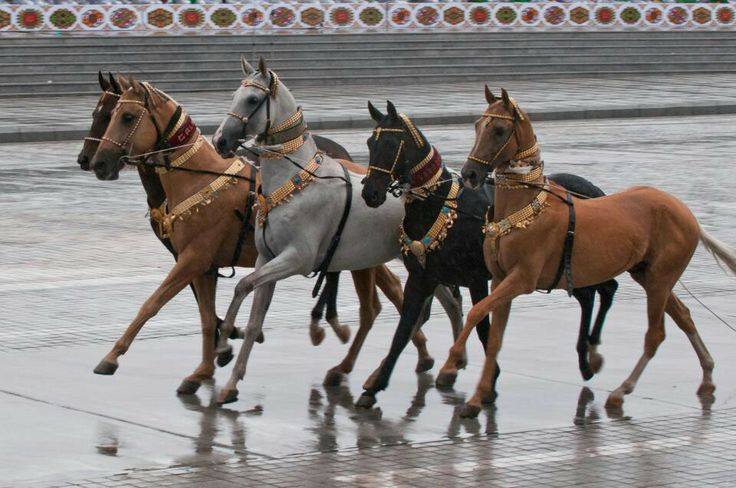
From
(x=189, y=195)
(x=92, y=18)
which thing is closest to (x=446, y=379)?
(x=189, y=195)

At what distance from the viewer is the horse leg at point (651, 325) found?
9.38 metres

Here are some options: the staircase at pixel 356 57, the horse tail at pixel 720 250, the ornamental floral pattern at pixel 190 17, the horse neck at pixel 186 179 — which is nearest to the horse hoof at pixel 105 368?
the horse neck at pixel 186 179

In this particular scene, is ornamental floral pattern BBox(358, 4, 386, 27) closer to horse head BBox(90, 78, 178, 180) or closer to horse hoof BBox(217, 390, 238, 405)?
horse head BBox(90, 78, 178, 180)

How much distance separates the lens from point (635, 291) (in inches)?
531

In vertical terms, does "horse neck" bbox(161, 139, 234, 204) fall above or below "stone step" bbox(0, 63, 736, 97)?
below

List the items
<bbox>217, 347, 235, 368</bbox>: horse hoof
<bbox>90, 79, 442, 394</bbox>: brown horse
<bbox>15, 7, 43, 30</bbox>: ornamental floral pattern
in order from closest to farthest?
<bbox>90, 79, 442, 394</bbox>: brown horse, <bbox>217, 347, 235, 368</bbox>: horse hoof, <bbox>15, 7, 43, 30</bbox>: ornamental floral pattern

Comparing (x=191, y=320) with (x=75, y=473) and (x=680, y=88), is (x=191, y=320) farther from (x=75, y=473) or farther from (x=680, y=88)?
(x=680, y=88)

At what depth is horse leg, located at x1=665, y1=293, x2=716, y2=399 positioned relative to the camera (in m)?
9.62

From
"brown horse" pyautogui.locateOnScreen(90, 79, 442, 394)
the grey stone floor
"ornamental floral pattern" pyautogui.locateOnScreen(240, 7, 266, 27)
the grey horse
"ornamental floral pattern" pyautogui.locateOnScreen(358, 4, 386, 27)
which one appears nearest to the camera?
the grey horse

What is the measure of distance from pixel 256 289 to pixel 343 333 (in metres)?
1.72

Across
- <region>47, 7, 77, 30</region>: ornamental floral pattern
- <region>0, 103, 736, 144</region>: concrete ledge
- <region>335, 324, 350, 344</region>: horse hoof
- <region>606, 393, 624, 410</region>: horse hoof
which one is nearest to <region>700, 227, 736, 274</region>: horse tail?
<region>606, 393, 624, 410</region>: horse hoof

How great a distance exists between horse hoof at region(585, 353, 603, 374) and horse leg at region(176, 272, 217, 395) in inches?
92.6

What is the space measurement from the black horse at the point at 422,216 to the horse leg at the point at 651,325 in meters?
0.77

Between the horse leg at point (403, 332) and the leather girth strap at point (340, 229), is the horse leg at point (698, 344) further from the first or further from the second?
the leather girth strap at point (340, 229)
